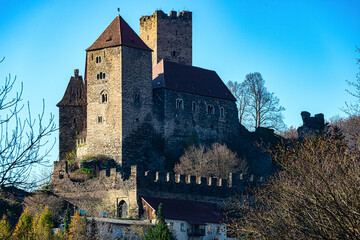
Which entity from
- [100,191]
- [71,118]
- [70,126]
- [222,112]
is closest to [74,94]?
[71,118]

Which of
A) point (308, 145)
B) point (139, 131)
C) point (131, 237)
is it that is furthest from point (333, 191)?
point (139, 131)

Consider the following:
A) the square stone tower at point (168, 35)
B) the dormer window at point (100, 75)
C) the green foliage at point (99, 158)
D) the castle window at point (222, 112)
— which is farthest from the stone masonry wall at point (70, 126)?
the square stone tower at point (168, 35)

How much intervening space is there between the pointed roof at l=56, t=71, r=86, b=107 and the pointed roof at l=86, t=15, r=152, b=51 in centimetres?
373

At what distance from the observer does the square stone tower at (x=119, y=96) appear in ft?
193

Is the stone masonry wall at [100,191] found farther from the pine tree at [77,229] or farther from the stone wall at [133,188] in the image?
the pine tree at [77,229]

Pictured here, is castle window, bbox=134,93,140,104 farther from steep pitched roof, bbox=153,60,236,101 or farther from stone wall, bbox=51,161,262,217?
stone wall, bbox=51,161,262,217

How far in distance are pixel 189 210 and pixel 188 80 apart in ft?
56.3

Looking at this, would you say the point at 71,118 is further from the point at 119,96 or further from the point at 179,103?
the point at 179,103

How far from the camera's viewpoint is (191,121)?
6397 cm

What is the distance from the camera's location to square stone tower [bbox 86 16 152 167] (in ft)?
193

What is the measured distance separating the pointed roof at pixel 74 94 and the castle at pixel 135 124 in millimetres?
78

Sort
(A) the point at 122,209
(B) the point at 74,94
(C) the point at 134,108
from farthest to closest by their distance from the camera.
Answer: (B) the point at 74,94 → (C) the point at 134,108 → (A) the point at 122,209

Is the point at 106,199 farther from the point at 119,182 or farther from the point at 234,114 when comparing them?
the point at 234,114

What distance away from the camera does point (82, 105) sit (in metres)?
62.4
